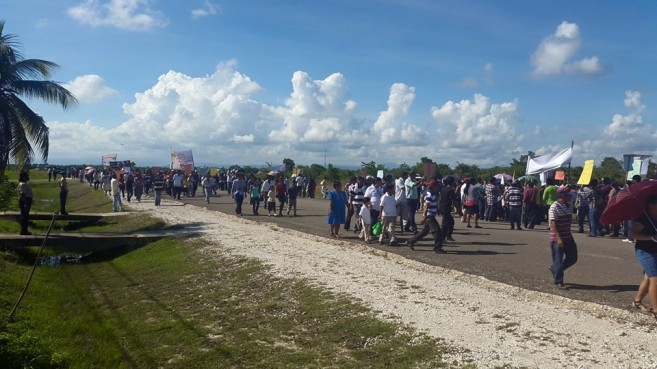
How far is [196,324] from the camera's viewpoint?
9297 mm

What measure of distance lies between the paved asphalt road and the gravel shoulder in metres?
0.49

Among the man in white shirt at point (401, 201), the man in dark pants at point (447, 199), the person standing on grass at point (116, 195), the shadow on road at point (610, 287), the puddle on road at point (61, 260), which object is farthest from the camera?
the person standing on grass at point (116, 195)

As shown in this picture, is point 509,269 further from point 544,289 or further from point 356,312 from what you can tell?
point 356,312

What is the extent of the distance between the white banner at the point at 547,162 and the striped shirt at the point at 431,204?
1004cm

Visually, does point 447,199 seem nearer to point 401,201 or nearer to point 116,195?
point 401,201

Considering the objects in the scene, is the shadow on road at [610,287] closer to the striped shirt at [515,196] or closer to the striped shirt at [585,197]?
the striped shirt at [585,197]

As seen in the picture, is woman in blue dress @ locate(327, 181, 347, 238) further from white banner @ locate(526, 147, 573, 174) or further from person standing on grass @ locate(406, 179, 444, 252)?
white banner @ locate(526, 147, 573, 174)

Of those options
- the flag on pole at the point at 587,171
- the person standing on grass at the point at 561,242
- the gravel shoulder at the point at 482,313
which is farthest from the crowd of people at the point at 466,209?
the gravel shoulder at the point at 482,313

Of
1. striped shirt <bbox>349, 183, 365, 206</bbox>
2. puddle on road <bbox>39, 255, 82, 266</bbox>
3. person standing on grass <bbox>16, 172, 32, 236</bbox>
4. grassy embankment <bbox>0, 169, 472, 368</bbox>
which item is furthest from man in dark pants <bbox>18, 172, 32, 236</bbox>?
striped shirt <bbox>349, 183, 365, 206</bbox>

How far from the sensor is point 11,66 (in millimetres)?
18188

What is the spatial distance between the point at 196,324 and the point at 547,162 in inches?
676

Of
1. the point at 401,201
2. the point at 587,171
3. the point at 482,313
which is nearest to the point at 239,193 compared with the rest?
the point at 401,201

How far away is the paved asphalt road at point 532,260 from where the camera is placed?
9336 mm

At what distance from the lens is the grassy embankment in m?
7.19
